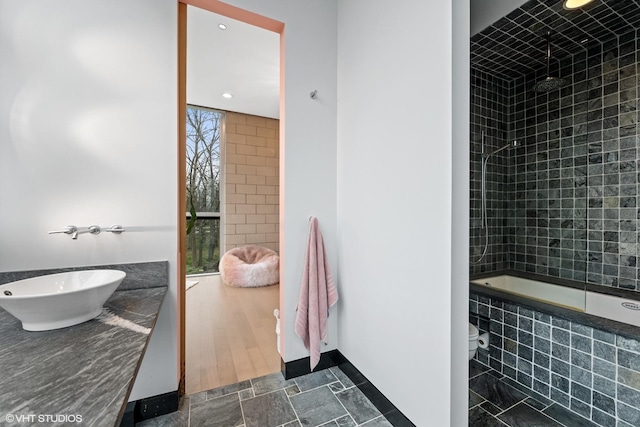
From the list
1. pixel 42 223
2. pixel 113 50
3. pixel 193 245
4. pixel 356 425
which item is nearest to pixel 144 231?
pixel 42 223

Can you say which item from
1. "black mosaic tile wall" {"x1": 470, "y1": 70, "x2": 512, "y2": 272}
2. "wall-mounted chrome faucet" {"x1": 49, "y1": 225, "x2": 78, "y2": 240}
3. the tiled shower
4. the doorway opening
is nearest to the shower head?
the tiled shower

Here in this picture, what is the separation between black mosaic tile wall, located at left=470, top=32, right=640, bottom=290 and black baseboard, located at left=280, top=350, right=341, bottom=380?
1553 millimetres

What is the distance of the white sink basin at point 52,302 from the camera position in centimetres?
82

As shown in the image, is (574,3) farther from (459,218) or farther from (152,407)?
(152,407)

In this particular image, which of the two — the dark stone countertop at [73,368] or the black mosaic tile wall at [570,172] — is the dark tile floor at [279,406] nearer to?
the dark stone countertop at [73,368]

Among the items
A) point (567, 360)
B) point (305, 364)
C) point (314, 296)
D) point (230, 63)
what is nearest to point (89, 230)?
point (314, 296)

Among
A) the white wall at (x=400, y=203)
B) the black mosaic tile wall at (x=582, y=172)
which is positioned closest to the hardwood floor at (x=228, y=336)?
the white wall at (x=400, y=203)

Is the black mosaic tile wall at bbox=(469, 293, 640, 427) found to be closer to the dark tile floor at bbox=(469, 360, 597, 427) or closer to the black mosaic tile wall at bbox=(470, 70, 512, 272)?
the dark tile floor at bbox=(469, 360, 597, 427)

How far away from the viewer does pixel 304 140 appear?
1835mm

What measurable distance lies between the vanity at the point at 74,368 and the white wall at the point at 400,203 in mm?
1128

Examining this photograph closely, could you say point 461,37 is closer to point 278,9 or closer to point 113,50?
point 278,9

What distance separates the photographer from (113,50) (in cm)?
140

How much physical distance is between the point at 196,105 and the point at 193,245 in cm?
230

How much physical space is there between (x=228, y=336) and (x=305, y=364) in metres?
0.90
